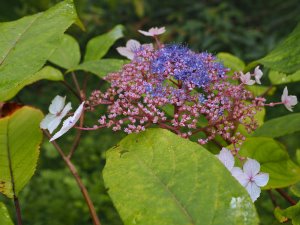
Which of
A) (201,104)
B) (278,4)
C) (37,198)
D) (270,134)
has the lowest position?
(37,198)

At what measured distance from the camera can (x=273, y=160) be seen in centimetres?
81

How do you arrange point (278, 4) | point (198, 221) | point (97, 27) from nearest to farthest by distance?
point (198, 221), point (97, 27), point (278, 4)

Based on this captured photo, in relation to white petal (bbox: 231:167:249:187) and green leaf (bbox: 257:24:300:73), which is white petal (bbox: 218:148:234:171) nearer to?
white petal (bbox: 231:167:249:187)

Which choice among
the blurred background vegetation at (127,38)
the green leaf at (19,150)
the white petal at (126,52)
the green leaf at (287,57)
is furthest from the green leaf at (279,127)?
the blurred background vegetation at (127,38)

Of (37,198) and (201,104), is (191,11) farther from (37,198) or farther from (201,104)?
(201,104)

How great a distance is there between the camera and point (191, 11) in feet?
14.9

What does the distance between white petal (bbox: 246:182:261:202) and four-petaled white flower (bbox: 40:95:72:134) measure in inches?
11.5

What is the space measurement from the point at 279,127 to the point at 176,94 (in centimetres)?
24

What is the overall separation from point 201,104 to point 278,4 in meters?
4.14

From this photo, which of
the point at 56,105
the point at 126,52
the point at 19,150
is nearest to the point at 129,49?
the point at 126,52

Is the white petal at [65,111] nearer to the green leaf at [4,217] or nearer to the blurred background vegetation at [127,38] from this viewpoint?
the green leaf at [4,217]

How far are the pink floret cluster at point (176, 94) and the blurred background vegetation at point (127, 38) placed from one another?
190 centimetres

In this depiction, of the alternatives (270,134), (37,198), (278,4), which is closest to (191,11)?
(278,4)

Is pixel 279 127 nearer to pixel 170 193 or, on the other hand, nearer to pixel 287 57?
pixel 287 57
